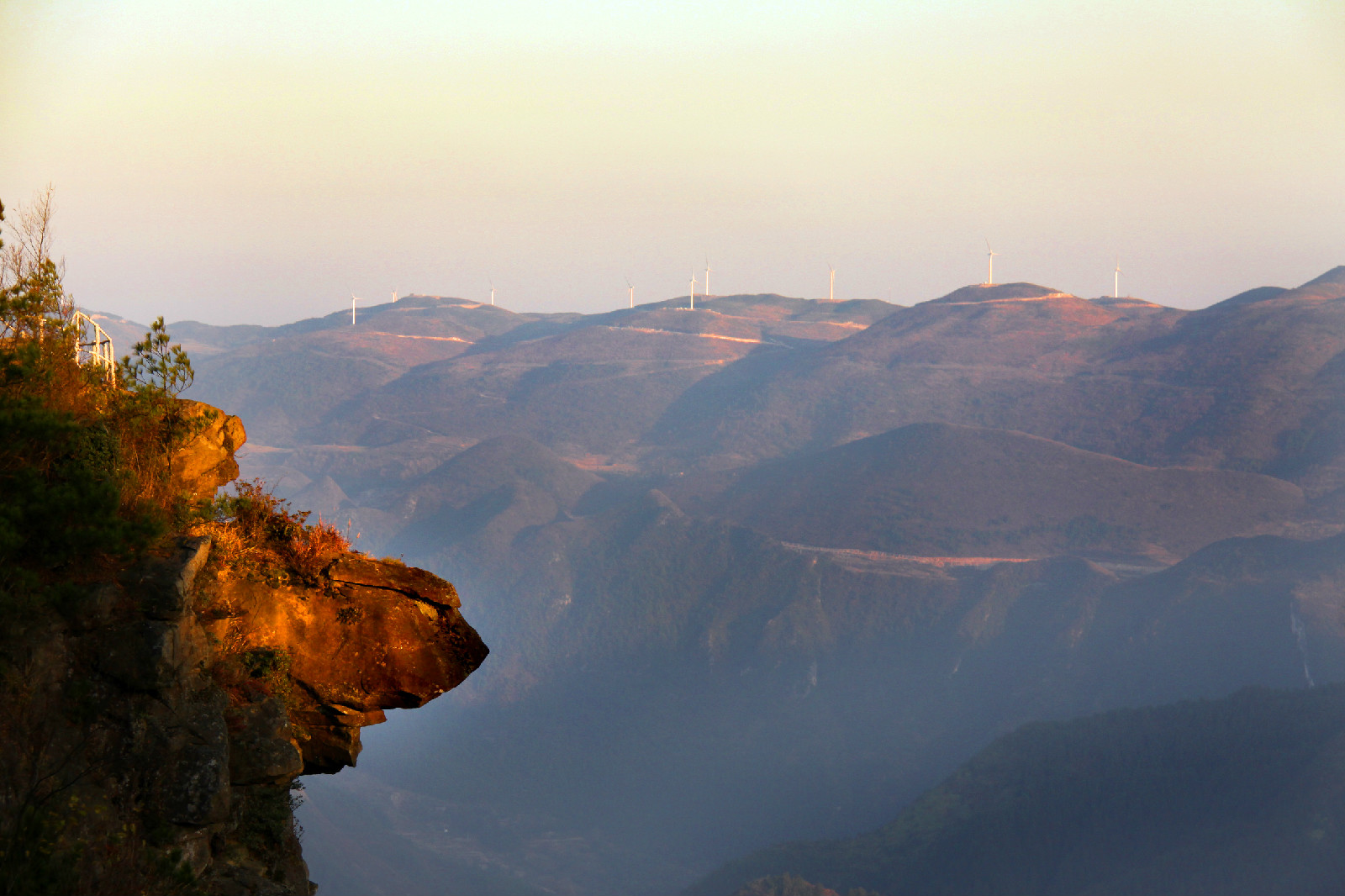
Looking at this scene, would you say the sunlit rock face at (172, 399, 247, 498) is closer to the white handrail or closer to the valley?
the white handrail

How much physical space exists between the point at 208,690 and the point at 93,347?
4660 mm

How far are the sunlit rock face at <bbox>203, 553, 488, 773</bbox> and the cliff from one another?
0.02 m

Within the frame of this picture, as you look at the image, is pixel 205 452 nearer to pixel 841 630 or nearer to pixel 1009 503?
pixel 841 630

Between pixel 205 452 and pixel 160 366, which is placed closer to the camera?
pixel 160 366

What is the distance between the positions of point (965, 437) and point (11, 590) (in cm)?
18142

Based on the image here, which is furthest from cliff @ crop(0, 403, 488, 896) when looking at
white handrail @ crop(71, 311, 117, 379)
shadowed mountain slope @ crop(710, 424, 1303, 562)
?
shadowed mountain slope @ crop(710, 424, 1303, 562)

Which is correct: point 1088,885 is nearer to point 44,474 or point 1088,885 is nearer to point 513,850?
point 513,850

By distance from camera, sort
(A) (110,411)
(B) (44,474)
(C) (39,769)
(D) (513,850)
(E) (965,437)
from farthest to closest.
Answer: (E) (965,437) < (D) (513,850) < (A) (110,411) < (B) (44,474) < (C) (39,769)

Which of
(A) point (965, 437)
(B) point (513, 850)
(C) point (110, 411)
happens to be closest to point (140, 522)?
(C) point (110, 411)

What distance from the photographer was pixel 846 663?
158 meters

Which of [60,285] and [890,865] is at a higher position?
[60,285]

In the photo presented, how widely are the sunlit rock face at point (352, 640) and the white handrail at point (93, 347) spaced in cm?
302

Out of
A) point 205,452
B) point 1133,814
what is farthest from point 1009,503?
point 205,452

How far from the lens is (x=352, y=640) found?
13.8 m
